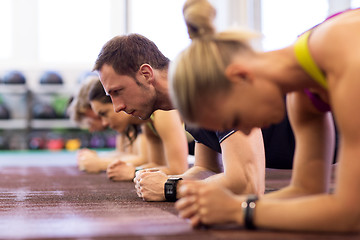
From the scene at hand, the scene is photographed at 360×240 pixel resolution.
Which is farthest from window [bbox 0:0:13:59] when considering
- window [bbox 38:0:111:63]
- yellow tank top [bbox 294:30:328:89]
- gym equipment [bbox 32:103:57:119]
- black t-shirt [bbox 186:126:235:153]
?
yellow tank top [bbox 294:30:328:89]

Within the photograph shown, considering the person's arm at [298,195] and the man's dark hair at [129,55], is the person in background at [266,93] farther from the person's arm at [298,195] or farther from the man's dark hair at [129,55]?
the man's dark hair at [129,55]

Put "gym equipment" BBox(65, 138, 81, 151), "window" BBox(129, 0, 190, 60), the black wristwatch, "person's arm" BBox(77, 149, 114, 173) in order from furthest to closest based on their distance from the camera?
"gym equipment" BBox(65, 138, 81, 151), "window" BBox(129, 0, 190, 60), "person's arm" BBox(77, 149, 114, 173), the black wristwatch

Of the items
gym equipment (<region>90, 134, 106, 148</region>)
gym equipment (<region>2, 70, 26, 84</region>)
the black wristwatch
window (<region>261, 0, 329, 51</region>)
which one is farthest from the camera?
gym equipment (<region>90, 134, 106, 148</region>)

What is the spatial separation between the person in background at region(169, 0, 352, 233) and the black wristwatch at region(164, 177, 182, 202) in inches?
22.3

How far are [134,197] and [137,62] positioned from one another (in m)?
0.57

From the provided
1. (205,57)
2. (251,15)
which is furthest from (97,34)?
(205,57)

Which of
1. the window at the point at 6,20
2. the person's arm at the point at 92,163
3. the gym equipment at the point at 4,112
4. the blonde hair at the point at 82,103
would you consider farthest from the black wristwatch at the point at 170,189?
Result: the window at the point at 6,20

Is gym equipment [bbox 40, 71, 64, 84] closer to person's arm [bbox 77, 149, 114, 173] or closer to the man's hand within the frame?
person's arm [bbox 77, 149, 114, 173]

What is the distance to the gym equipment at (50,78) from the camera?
7637 mm

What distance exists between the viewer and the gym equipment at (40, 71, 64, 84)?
7637 mm

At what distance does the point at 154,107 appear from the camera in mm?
1883

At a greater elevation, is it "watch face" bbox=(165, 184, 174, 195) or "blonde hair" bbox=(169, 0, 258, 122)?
"blonde hair" bbox=(169, 0, 258, 122)

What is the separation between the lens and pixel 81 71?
8500 mm

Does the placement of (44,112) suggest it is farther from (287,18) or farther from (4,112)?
(287,18)
